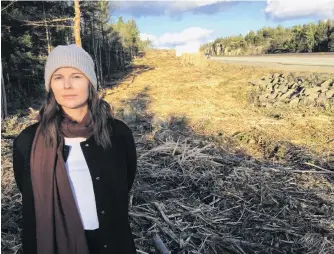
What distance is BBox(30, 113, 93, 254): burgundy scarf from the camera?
6.30 ft

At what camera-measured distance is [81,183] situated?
6.55ft

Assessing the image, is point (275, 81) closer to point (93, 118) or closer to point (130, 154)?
point (130, 154)

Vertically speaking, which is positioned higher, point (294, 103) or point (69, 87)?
point (69, 87)

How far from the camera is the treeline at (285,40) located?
126ft

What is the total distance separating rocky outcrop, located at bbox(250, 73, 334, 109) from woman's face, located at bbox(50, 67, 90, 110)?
33.2ft

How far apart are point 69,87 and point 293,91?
470 inches

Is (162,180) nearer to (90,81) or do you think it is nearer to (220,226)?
(220,226)

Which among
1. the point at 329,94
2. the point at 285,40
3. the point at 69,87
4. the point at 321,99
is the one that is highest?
the point at 285,40

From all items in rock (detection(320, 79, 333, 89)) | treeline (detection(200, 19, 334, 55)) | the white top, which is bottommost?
rock (detection(320, 79, 333, 89))

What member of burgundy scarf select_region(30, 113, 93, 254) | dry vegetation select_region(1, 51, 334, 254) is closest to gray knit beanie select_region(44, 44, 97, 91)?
burgundy scarf select_region(30, 113, 93, 254)

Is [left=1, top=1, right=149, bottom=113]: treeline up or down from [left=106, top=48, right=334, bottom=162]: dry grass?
up

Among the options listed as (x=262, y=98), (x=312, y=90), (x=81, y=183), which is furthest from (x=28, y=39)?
(x=81, y=183)

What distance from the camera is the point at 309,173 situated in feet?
19.7

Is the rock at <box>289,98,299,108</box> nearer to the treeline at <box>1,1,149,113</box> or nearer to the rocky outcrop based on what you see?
the rocky outcrop
